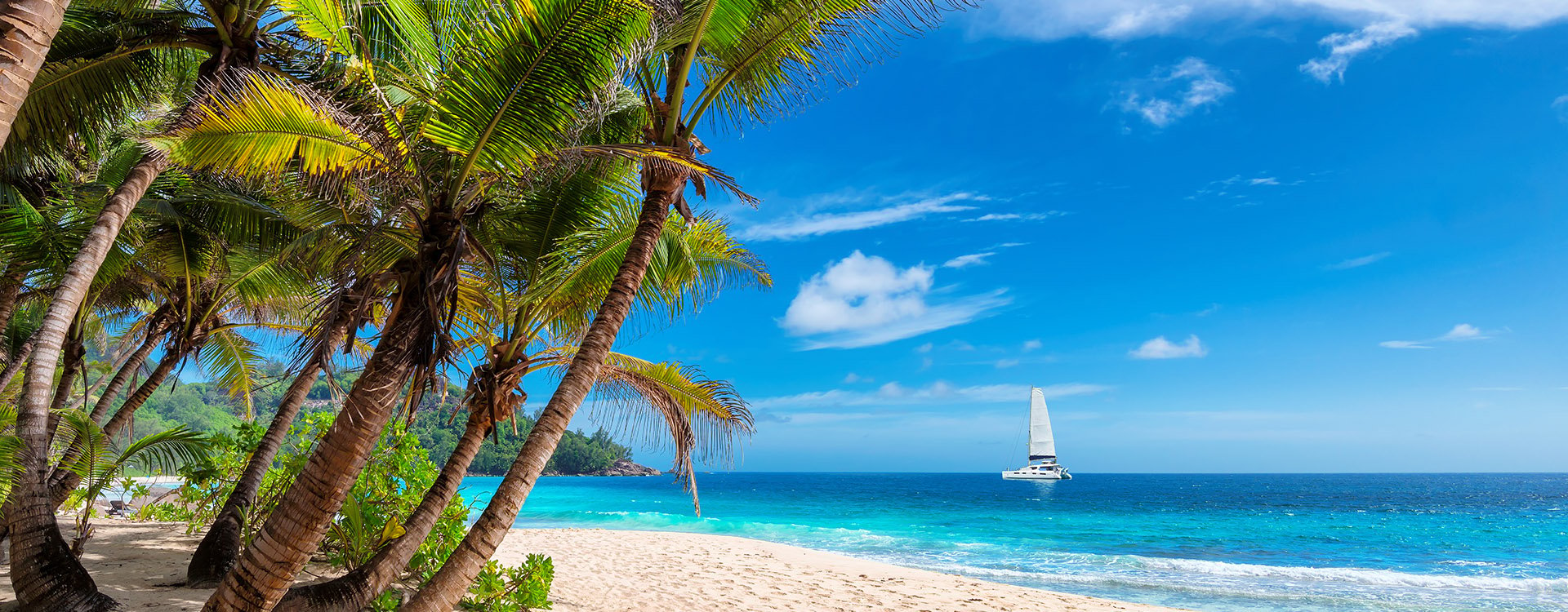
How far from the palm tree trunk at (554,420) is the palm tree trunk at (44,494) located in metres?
2.21

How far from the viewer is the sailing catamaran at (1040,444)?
54000 mm

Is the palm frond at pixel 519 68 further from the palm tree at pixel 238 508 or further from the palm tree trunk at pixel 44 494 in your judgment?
the palm tree at pixel 238 508

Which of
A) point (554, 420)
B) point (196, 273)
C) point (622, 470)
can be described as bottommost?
point (622, 470)

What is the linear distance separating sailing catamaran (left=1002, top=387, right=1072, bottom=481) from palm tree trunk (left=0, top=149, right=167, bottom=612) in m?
53.0

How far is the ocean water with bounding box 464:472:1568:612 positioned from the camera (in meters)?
14.1

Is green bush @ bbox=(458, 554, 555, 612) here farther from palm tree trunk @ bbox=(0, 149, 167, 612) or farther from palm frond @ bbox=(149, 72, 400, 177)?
palm frond @ bbox=(149, 72, 400, 177)

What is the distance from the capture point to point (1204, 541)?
24672mm

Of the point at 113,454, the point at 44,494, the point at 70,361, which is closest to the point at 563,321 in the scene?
the point at 44,494

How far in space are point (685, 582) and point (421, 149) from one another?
782 centimetres

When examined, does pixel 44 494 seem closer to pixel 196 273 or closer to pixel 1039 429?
pixel 196 273

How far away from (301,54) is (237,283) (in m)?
2.07

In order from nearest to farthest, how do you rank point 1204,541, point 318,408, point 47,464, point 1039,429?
Answer: point 47,464, point 1204,541, point 318,408, point 1039,429

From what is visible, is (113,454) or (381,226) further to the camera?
(113,454)

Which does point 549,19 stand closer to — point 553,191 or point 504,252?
point 553,191
